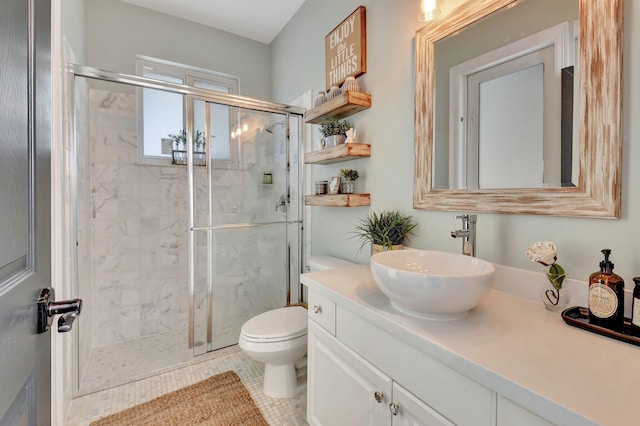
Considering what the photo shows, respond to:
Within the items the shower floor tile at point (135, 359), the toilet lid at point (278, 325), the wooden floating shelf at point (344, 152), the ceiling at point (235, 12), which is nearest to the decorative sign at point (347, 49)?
the wooden floating shelf at point (344, 152)

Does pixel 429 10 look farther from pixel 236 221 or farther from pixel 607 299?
pixel 236 221

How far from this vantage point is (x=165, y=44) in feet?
8.34

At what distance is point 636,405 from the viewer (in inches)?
19.5

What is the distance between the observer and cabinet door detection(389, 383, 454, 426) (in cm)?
74

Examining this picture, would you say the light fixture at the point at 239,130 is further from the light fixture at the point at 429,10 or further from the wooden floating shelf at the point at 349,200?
the light fixture at the point at 429,10

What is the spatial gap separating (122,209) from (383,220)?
7.14 ft

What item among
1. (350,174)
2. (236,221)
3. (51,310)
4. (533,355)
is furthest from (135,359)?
(533,355)

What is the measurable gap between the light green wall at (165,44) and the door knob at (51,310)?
2.44m

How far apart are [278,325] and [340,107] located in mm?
1362

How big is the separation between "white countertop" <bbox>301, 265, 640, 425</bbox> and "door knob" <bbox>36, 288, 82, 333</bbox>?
0.77 m

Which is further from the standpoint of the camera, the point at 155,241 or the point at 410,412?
the point at 155,241

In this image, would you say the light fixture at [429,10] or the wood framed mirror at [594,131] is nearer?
the wood framed mirror at [594,131]

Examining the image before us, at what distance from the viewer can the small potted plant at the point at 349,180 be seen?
1.80 m

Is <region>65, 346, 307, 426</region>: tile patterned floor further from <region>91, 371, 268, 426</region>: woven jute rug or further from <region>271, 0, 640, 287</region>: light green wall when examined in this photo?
<region>271, 0, 640, 287</region>: light green wall
